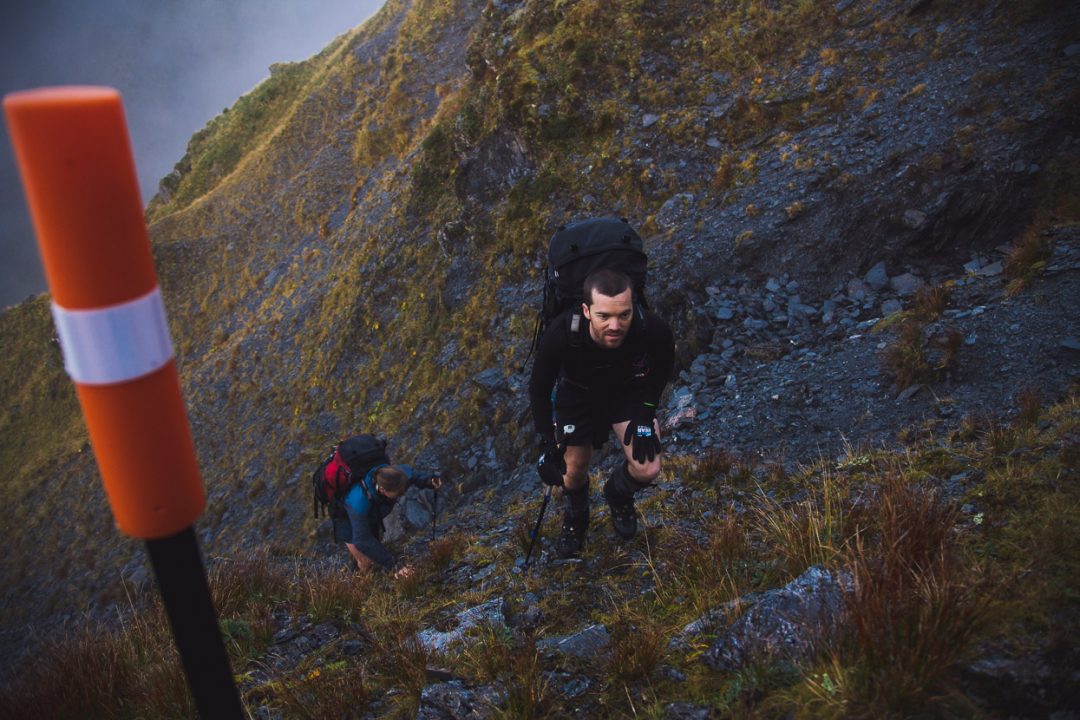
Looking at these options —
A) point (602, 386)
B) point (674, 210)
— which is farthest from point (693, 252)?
point (602, 386)

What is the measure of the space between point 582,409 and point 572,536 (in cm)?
121

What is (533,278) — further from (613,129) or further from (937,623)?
(937,623)

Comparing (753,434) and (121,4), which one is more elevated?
(121,4)

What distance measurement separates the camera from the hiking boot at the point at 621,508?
479 centimetres

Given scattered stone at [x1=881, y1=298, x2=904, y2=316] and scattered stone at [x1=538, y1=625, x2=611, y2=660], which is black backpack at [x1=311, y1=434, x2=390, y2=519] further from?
scattered stone at [x1=881, y1=298, x2=904, y2=316]

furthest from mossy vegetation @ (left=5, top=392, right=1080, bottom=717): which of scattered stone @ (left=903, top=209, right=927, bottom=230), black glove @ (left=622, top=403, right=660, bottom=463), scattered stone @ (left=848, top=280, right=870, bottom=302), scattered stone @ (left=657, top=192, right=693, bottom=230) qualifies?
scattered stone @ (left=657, top=192, right=693, bottom=230)

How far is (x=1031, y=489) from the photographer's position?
334cm

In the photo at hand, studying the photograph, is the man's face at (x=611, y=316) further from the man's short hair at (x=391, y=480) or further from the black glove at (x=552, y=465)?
the man's short hair at (x=391, y=480)

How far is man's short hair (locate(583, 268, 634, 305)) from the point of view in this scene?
3854 millimetres

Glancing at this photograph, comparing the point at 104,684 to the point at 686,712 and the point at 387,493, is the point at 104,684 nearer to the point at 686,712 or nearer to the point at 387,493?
the point at 387,493

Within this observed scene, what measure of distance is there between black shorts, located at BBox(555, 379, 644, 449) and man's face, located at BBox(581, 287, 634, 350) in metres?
0.69

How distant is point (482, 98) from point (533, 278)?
5.45 meters

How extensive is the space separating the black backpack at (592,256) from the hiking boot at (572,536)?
1799 mm

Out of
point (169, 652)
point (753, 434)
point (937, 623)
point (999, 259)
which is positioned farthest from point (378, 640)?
point (999, 259)
